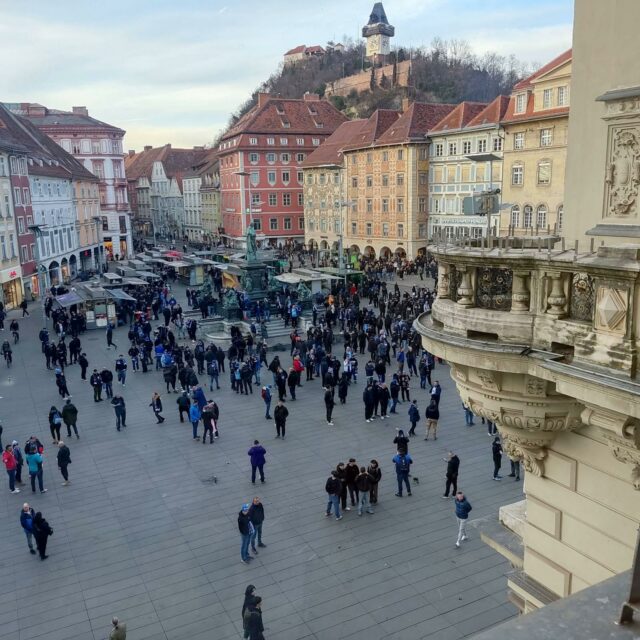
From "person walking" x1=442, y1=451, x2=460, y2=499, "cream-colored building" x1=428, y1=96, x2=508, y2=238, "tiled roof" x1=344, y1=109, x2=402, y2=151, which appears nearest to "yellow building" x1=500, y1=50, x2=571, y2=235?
"cream-colored building" x1=428, y1=96, x2=508, y2=238

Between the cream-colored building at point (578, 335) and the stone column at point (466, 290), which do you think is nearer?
the cream-colored building at point (578, 335)

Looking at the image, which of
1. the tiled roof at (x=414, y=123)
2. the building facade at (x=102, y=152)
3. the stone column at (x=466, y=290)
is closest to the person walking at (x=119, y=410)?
the stone column at (x=466, y=290)

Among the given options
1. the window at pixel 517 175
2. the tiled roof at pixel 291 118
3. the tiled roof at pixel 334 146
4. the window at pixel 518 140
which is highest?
the tiled roof at pixel 291 118

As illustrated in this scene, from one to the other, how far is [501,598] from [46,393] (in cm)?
1837

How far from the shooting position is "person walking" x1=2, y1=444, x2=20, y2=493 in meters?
14.2

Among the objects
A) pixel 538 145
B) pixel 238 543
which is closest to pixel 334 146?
pixel 538 145

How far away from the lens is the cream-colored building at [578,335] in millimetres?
4629

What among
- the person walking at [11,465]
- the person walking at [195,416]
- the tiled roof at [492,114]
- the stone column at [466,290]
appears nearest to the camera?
the stone column at [466,290]

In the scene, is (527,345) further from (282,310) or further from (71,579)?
(282,310)

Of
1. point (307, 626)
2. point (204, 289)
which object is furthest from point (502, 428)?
point (204, 289)

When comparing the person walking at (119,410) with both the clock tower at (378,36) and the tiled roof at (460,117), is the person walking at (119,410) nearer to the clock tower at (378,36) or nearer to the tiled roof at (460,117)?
the tiled roof at (460,117)

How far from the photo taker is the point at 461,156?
5159cm

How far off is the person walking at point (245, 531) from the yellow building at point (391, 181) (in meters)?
46.6

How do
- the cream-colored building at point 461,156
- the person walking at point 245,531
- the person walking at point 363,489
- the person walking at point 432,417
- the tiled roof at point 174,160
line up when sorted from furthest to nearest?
the tiled roof at point 174,160, the cream-colored building at point 461,156, the person walking at point 432,417, the person walking at point 363,489, the person walking at point 245,531
